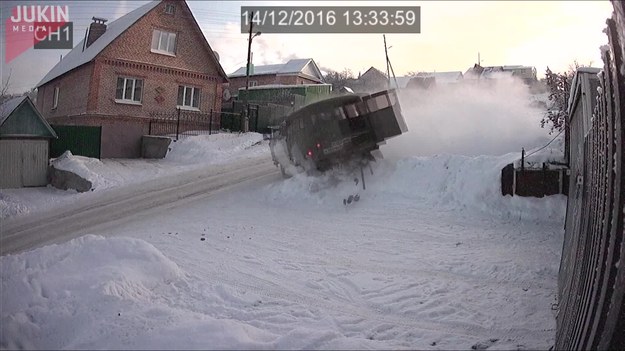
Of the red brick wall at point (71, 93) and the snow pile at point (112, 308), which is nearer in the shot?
the snow pile at point (112, 308)

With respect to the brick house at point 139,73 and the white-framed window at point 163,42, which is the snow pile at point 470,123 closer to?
the brick house at point 139,73

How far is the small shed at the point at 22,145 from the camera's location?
40.5ft

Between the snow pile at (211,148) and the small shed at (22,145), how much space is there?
5323mm

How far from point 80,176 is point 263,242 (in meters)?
7.58

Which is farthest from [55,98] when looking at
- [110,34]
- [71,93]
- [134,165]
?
[134,165]

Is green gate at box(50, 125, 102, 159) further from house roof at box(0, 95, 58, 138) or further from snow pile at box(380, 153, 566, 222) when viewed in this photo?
snow pile at box(380, 153, 566, 222)

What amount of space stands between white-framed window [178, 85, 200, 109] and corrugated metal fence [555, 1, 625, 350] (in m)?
22.5

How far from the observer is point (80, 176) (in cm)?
1259

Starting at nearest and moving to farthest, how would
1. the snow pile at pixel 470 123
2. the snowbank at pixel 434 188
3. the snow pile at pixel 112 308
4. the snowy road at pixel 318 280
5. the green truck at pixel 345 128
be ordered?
the snow pile at pixel 112 308 < the snowy road at pixel 318 280 < the snowbank at pixel 434 188 < the green truck at pixel 345 128 < the snow pile at pixel 470 123

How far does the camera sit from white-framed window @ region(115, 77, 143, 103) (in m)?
22.1

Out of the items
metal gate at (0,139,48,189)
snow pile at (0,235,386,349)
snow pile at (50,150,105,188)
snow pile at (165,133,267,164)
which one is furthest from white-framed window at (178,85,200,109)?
snow pile at (0,235,386,349)

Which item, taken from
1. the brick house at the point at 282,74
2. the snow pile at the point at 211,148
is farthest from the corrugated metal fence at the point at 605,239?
the brick house at the point at 282,74

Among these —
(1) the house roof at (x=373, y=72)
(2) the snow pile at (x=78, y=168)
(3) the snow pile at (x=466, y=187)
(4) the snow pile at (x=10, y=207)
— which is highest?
(1) the house roof at (x=373, y=72)

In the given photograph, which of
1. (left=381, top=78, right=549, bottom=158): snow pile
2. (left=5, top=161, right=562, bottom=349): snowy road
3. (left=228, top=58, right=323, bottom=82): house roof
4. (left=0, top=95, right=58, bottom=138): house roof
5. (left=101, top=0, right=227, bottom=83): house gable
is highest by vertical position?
(left=228, top=58, right=323, bottom=82): house roof
